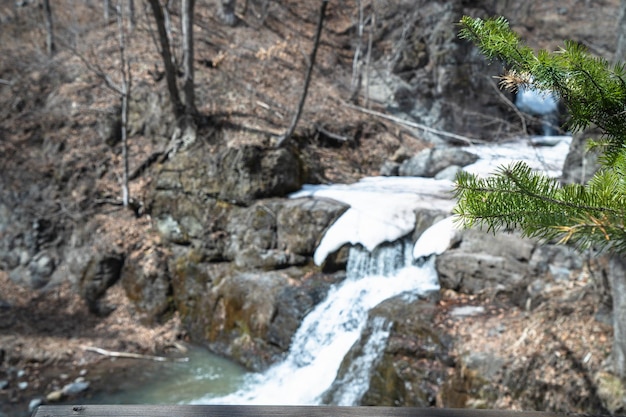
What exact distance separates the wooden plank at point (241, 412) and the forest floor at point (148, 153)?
4339 mm

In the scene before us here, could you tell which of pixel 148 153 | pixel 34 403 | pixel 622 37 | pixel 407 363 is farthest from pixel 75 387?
pixel 622 37

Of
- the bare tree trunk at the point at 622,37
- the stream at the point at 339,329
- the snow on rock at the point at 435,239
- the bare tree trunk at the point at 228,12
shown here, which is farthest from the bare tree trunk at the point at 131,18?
the bare tree trunk at the point at 622,37

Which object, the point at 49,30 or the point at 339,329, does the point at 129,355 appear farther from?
the point at 49,30

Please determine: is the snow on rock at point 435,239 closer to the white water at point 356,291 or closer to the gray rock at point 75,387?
the white water at point 356,291

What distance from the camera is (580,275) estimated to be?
6.29m

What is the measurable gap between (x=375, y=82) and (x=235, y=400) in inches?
524

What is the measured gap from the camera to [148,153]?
1141 centimetres

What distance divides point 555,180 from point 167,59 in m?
10.5

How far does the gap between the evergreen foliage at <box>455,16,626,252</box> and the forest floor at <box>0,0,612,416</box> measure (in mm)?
4559

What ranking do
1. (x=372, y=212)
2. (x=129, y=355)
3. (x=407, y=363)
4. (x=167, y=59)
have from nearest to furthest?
1. (x=407, y=363)
2. (x=129, y=355)
3. (x=372, y=212)
4. (x=167, y=59)

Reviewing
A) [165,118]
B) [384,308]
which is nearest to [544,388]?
[384,308]

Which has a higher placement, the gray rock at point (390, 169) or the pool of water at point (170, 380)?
the gray rock at point (390, 169)

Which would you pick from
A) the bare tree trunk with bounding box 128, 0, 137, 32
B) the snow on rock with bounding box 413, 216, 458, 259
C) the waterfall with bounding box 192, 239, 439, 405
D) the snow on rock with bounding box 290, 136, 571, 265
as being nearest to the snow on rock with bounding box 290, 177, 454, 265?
the snow on rock with bounding box 290, 136, 571, 265

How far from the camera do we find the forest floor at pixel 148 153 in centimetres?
546
